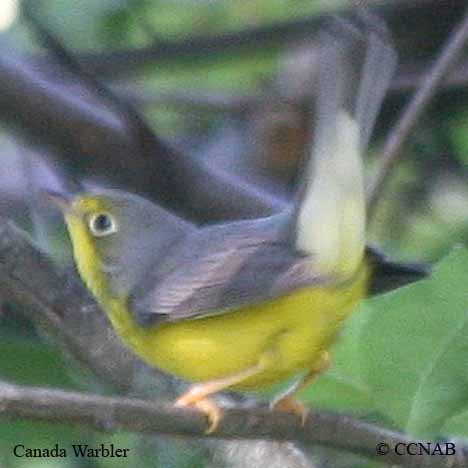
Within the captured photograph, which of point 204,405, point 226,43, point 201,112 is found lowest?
point 201,112

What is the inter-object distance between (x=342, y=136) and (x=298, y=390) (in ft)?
0.99

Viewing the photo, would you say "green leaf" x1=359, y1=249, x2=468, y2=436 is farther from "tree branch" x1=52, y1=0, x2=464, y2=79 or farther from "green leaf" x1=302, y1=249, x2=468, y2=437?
"tree branch" x1=52, y1=0, x2=464, y2=79

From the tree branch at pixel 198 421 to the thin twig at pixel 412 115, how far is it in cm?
38

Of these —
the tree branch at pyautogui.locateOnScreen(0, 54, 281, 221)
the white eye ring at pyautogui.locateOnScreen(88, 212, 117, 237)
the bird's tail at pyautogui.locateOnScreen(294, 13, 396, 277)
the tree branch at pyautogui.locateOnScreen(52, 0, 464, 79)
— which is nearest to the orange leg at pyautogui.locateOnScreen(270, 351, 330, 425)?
the bird's tail at pyautogui.locateOnScreen(294, 13, 396, 277)

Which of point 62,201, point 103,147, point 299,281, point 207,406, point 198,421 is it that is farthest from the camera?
point 103,147

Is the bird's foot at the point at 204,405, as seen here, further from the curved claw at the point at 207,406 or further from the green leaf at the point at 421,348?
the green leaf at the point at 421,348

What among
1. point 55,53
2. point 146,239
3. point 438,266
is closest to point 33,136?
point 55,53

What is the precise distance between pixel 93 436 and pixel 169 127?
3.48ft

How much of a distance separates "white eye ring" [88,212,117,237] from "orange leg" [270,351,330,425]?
1.13ft

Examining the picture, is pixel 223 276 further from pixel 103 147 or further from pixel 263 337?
pixel 103 147

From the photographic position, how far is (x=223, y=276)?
1.74 metres

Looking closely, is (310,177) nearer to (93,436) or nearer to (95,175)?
(93,436)

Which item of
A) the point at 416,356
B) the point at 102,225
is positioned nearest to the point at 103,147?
the point at 102,225

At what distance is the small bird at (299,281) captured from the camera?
1.68m
